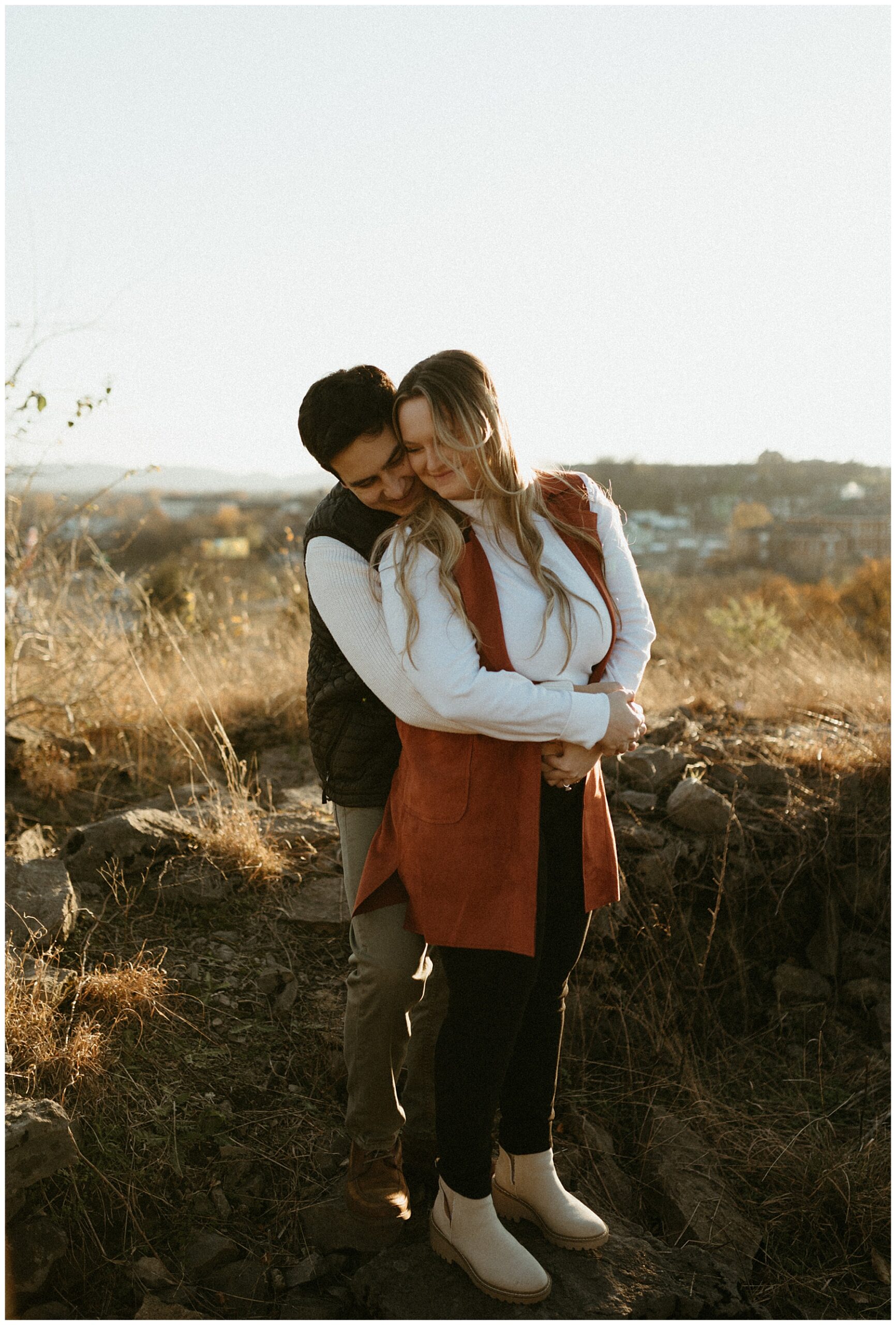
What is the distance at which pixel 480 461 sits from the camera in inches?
75.8

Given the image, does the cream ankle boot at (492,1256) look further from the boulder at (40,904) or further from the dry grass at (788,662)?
the dry grass at (788,662)

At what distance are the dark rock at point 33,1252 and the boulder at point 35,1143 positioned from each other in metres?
0.09

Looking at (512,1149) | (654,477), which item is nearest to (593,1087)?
(512,1149)

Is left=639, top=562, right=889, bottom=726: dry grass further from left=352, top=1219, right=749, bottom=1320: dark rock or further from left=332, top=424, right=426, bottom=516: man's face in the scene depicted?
left=332, top=424, right=426, bottom=516: man's face

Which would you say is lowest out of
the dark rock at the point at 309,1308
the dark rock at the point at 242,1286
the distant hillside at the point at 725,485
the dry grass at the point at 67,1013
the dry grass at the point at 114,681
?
the dark rock at the point at 309,1308

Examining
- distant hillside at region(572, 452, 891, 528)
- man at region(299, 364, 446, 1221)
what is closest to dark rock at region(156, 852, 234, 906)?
man at region(299, 364, 446, 1221)

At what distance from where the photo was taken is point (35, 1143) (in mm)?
2182

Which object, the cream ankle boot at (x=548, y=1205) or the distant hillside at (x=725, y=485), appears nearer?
the cream ankle boot at (x=548, y=1205)

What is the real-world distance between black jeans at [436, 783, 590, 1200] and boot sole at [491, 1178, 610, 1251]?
0.50ft

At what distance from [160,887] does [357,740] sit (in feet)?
4.84

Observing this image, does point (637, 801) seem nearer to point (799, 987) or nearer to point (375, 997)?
point (799, 987)

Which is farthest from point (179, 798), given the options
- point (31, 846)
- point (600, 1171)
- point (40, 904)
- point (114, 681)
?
point (600, 1171)

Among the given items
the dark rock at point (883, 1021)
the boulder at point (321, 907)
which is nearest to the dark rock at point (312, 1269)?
the boulder at point (321, 907)

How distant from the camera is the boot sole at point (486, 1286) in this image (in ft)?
6.74
